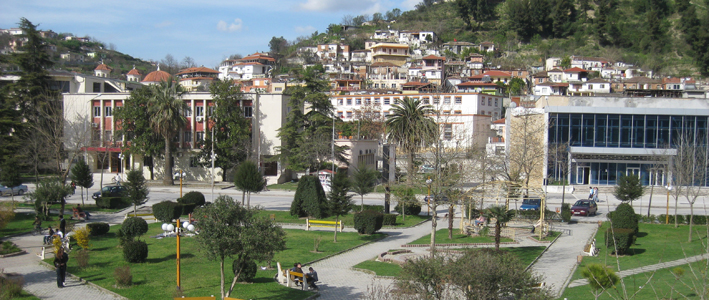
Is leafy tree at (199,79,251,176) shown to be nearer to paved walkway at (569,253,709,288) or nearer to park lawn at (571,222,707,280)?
park lawn at (571,222,707,280)

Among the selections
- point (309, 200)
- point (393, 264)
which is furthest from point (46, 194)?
point (393, 264)

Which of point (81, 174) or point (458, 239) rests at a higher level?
point (81, 174)

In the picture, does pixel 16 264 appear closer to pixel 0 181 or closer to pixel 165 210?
pixel 165 210

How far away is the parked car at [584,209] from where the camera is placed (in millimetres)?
32344

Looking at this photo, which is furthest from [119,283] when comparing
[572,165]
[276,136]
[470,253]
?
[572,165]

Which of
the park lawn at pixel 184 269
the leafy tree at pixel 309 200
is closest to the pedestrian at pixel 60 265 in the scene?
the park lawn at pixel 184 269

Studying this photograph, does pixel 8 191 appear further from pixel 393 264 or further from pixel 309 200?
pixel 393 264

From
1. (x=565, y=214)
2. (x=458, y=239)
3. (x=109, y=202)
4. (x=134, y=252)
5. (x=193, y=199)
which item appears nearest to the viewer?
(x=134, y=252)

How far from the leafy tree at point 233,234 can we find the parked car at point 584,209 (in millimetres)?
24531

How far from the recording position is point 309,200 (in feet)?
96.5

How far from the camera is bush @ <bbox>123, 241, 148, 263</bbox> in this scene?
1880 cm

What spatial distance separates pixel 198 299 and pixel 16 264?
9726 millimetres

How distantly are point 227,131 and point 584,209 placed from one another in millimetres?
31074

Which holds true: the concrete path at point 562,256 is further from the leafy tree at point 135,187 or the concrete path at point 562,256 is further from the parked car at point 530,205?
the leafy tree at point 135,187
